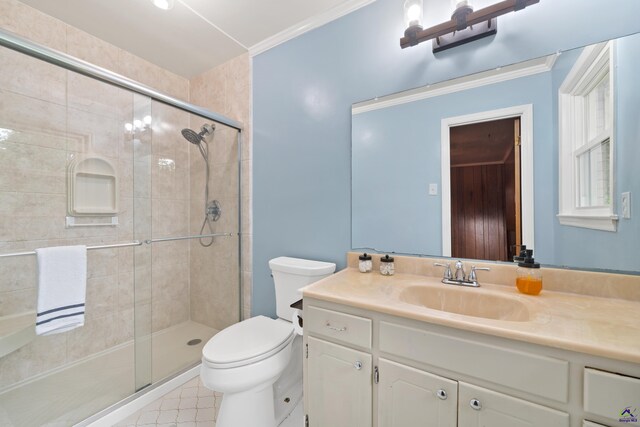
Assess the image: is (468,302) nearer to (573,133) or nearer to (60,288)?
(573,133)

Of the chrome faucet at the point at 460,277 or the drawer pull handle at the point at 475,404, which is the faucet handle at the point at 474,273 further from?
the drawer pull handle at the point at 475,404

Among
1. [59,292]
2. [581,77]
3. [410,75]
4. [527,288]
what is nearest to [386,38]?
[410,75]

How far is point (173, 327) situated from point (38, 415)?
0.87 metres

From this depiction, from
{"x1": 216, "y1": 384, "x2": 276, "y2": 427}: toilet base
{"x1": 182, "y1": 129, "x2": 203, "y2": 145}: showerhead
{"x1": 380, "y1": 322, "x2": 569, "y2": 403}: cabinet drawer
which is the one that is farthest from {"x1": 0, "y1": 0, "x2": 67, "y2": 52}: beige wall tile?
{"x1": 380, "y1": 322, "x2": 569, "y2": 403}: cabinet drawer

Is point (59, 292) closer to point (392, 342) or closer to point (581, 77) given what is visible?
point (392, 342)

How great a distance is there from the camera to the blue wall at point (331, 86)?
3.29 ft

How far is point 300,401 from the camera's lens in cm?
146

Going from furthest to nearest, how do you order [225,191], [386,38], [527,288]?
[225,191] < [386,38] < [527,288]

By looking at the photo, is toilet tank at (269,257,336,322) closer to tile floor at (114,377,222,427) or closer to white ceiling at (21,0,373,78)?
tile floor at (114,377,222,427)

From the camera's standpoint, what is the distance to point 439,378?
751 millimetres

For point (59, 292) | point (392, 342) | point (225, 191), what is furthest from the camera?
point (225, 191)

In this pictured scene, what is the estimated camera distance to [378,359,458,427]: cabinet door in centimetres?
74

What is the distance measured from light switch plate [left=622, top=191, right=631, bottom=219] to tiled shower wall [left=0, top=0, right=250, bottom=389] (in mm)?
2183

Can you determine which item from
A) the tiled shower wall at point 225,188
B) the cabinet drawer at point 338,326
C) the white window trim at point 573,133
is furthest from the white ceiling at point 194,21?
the cabinet drawer at point 338,326
